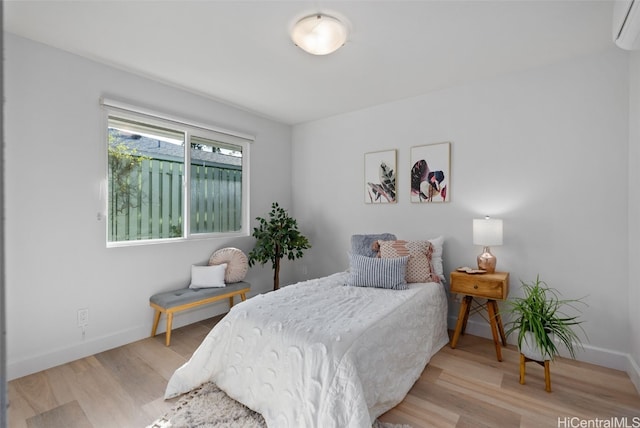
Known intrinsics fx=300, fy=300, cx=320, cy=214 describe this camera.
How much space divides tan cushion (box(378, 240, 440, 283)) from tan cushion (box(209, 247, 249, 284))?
1.61 metres

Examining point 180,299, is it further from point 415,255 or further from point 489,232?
point 489,232

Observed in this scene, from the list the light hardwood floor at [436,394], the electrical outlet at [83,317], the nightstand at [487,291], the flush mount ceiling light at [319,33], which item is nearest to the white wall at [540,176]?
the nightstand at [487,291]

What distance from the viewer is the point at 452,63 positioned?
104 inches

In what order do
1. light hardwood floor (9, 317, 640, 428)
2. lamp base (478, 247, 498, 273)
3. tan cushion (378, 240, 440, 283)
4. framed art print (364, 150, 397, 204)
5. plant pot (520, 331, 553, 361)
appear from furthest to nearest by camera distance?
framed art print (364, 150, 397, 204) → tan cushion (378, 240, 440, 283) → lamp base (478, 247, 498, 273) → plant pot (520, 331, 553, 361) → light hardwood floor (9, 317, 640, 428)

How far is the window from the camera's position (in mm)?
2857

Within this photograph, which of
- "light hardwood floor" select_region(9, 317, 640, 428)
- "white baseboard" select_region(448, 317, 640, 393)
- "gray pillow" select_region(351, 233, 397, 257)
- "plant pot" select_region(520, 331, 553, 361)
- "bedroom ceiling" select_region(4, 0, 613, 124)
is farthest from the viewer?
"gray pillow" select_region(351, 233, 397, 257)

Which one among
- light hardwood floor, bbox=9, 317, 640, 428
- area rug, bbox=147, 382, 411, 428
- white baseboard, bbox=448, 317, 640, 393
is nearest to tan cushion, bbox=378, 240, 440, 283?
light hardwood floor, bbox=9, 317, 640, 428

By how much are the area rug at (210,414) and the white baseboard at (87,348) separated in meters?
1.21

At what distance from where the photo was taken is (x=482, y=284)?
257 cm

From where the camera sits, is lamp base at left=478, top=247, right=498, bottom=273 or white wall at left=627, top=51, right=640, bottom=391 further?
lamp base at left=478, top=247, right=498, bottom=273

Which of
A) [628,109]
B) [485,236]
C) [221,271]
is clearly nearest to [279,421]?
[221,271]

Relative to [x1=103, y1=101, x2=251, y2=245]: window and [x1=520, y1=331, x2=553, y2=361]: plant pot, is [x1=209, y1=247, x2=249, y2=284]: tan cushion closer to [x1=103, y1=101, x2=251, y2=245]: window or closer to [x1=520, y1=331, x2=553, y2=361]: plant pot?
[x1=103, y1=101, x2=251, y2=245]: window

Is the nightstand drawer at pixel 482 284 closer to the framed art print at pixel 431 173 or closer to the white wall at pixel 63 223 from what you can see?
the framed art print at pixel 431 173

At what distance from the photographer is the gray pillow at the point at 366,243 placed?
3107 mm
